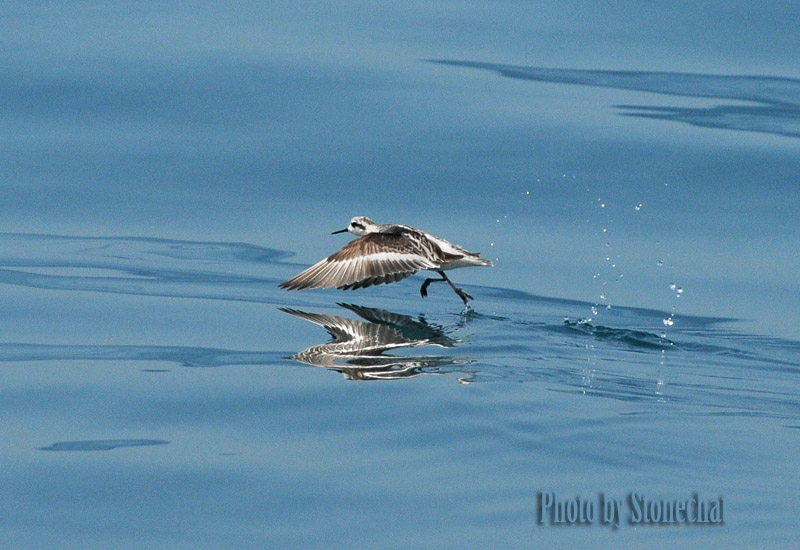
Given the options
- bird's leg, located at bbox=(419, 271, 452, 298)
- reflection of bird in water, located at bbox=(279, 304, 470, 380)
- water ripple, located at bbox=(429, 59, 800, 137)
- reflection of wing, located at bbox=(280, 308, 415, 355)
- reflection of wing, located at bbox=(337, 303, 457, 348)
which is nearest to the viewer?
reflection of bird in water, located at bbox=(279, 304, 470, 380)

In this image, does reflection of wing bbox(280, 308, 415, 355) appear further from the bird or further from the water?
the bird

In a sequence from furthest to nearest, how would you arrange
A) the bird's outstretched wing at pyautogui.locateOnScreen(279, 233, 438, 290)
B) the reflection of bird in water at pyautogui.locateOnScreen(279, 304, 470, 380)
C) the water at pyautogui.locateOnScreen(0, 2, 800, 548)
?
1. the bird's outstretched wing at pyautogui.locateOnScreen(279, 233, 438, 290)
2. the reflection of bird in water at pyautogui.locateOnScreen(279, 304, 470, 380)
3. the water at pyautogui.locateOnScreen(0, 2, 800, 548)

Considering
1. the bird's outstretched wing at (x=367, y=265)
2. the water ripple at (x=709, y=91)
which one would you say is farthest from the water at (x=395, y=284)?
the bird's outstretched wing at (x=367, y=265)

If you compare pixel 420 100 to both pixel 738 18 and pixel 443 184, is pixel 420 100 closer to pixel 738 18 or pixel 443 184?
pixel 443 184

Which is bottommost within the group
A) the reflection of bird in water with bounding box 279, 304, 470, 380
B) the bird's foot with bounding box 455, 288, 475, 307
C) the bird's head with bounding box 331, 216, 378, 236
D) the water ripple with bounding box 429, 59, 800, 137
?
the reflection of bird in water with bounding box 279, 304, 470, 380

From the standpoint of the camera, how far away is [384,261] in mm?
8539

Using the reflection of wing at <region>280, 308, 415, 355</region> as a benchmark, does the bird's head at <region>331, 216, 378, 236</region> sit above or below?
above

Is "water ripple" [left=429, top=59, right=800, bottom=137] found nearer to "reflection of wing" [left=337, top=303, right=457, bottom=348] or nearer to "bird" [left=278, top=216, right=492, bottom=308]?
"bird" [left=278, top=216, right=492, bottom=308]

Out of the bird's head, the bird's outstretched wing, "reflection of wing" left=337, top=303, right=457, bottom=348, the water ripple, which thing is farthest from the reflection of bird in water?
the water ripple

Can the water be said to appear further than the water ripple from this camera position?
No

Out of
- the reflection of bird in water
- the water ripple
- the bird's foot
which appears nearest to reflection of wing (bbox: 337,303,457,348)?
the reflection of bird in water

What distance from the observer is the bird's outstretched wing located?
8.41m

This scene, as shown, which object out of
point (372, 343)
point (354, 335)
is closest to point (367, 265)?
point (354, 335)

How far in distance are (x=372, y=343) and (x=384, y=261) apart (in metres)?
1.22
